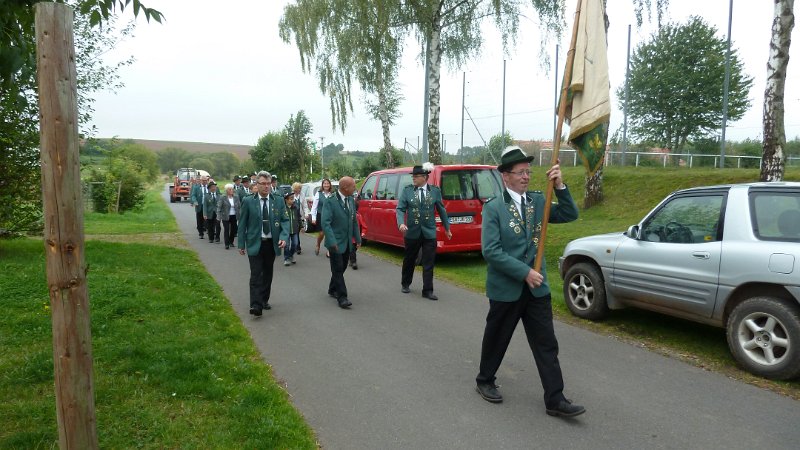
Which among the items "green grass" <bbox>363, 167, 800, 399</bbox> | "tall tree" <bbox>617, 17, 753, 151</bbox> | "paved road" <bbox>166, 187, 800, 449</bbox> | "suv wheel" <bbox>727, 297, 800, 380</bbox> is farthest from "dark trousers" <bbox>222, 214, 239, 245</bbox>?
"tall tree" <bbox>617, 17, 753, 151</bbox>

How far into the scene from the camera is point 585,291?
6.62 m

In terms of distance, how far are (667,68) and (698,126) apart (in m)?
4.43

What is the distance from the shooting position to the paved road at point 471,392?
3.70 meters

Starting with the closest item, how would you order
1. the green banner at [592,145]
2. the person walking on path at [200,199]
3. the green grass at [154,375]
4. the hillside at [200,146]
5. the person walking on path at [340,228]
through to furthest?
the green grass at [154,375], the green banner at [592,145], the person walking on path at [340,228], the person walking on path at [200,199], the hillside at [200,146]

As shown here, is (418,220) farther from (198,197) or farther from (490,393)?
(198,197)

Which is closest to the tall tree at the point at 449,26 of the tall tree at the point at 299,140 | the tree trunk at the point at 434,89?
the tree trunk at the point at 434,89

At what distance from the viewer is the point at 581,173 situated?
2117 centimetres

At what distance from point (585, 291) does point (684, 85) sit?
3271 cm

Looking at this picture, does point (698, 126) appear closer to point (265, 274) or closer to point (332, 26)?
point (332, 26)

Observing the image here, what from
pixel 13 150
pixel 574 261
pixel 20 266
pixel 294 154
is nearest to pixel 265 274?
pixel 574 261

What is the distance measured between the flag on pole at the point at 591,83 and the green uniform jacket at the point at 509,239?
18.8 inches

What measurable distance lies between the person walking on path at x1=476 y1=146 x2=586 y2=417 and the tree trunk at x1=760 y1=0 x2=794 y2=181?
27.7 ft

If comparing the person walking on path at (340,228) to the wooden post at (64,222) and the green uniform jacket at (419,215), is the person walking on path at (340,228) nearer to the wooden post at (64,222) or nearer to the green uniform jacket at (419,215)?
the green uniform jacket at (419,215)

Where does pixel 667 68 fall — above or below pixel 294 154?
above
